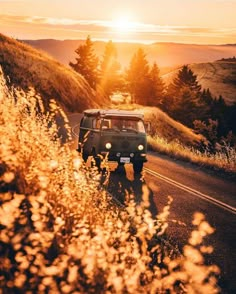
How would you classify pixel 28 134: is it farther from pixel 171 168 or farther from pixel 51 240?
pixel 171 168

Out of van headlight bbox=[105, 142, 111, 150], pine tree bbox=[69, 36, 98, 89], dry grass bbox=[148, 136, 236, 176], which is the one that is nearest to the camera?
van headlight bbox=[105, 142, 111, 150]

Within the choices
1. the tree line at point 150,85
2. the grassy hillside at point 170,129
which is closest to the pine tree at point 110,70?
the tree line at point 150,85

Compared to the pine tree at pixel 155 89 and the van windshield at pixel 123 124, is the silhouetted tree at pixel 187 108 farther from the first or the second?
the van windshield at pixel 123 124

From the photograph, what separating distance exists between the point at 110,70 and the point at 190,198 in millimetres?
96947

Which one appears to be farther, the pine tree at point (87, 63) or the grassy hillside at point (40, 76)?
the pine tree at point (87, 63)

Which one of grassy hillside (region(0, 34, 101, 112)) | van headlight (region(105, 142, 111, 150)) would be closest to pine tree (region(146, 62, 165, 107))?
grassy hillside (region(0, 34, 101, 112))

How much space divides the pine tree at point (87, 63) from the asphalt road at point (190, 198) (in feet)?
244

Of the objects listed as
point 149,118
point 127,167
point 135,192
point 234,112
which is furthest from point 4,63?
point 135,192

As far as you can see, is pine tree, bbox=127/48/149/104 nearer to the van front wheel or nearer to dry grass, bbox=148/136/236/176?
dry grass, bbox=148/136/236/176

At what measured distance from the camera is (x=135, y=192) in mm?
12336

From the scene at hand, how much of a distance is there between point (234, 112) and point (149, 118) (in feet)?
53.7

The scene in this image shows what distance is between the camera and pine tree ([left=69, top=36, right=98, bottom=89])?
9212 centimetres

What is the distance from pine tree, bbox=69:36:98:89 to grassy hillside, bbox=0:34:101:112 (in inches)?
1016

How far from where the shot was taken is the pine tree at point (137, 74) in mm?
95975
